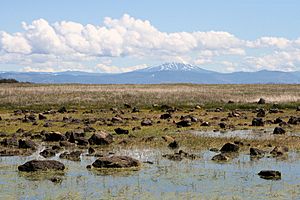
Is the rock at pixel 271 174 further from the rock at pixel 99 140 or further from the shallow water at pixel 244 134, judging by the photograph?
the shallow water at pixel 244 134

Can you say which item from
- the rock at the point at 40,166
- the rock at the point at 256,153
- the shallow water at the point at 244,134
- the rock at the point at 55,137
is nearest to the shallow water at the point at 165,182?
the rock at the point at 40,166

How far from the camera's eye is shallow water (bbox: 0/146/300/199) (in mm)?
20781

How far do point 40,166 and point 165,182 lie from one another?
20.5ft

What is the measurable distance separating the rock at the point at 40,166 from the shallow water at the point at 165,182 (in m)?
0.42

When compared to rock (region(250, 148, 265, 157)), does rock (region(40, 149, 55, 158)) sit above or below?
below

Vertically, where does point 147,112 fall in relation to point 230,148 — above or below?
below

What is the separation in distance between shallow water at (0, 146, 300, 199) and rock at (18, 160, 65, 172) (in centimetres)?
42

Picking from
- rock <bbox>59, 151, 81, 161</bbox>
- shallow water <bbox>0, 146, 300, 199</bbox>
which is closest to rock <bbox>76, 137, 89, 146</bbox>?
rock <bbox>59, 151, 81, 161</bbox>

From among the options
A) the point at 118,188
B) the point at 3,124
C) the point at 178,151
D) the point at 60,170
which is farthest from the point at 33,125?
the point at 118,188

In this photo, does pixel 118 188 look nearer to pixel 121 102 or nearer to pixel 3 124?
pixel 3 124

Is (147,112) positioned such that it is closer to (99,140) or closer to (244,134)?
(244,134)

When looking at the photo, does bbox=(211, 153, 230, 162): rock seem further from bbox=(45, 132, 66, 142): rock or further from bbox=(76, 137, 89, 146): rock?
bbox=(45, 132, 66, 142): rock

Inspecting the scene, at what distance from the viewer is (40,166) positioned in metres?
25.2

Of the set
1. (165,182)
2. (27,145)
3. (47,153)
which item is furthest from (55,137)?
(165,182)
